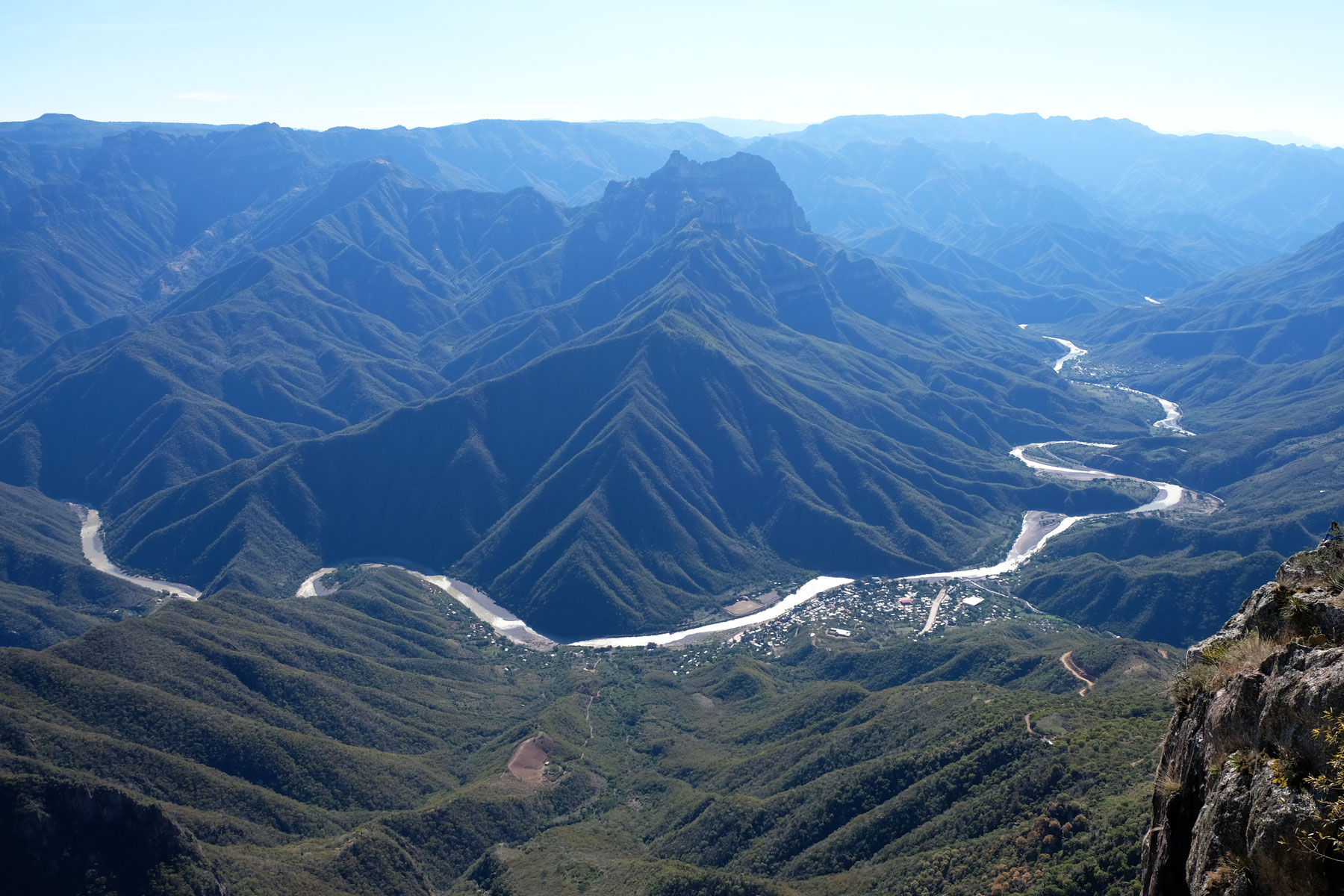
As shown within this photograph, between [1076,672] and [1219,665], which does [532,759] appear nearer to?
[1076,672]

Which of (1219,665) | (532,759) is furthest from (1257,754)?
(532,759)

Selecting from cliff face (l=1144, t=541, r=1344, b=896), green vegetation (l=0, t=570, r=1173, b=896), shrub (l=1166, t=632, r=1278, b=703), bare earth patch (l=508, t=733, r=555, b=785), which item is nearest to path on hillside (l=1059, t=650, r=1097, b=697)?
green vegetation (l=0, t=570, r=1173, b=896)

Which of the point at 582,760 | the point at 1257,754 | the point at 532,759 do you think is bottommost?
the point at 582,760

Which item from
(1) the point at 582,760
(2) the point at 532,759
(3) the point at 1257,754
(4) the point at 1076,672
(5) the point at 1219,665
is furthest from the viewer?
(1) the point at 582,760

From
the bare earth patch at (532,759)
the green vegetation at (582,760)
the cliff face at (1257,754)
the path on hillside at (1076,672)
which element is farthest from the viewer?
the bare earth patch at (532,759)

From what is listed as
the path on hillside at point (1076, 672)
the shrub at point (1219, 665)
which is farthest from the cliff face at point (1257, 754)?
the path on hillside at point (1076, 672)

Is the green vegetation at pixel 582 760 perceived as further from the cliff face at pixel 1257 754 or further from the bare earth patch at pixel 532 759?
the cliff face at pixel 1257 754
